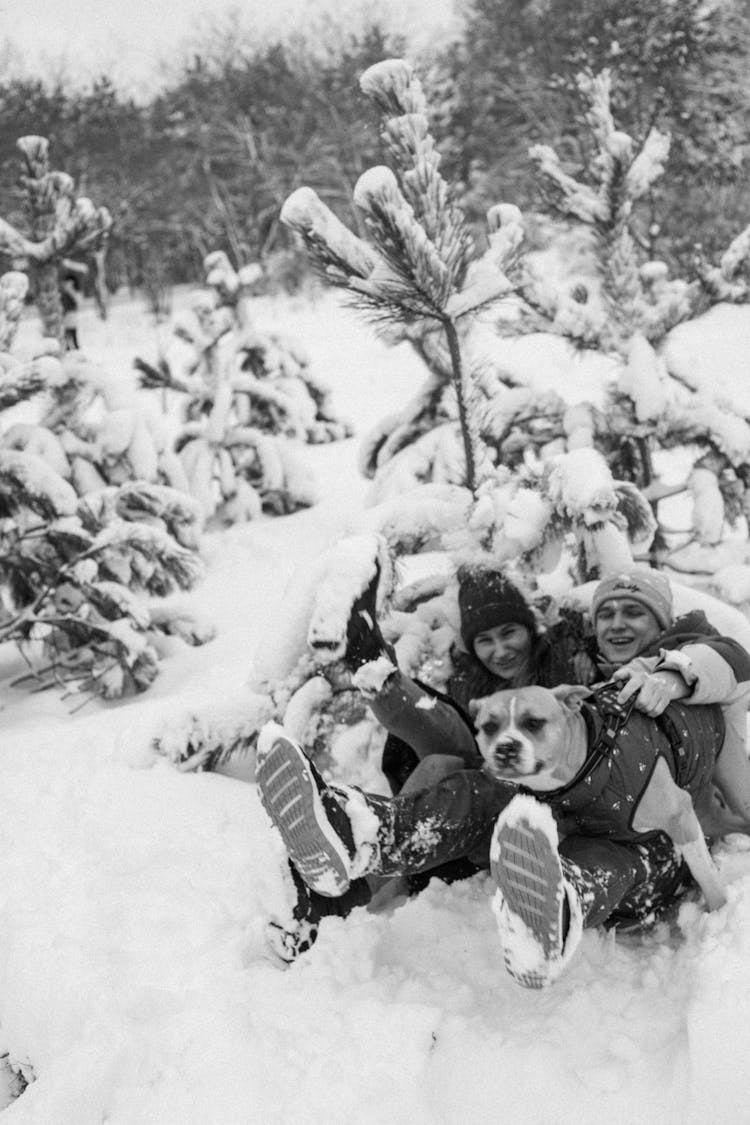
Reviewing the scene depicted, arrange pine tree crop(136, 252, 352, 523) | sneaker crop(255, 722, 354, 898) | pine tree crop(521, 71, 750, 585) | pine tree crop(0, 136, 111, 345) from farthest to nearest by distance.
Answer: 1. pine tree crop(136, 252, 352, 523)
2. pine tree crop(0, 136, 111, 345)
3. pine tree crop(521, 71, 750, 585)
4. sneaker crop(255, 722, 354, 898)

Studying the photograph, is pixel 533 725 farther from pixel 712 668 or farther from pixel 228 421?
pixel 228 421

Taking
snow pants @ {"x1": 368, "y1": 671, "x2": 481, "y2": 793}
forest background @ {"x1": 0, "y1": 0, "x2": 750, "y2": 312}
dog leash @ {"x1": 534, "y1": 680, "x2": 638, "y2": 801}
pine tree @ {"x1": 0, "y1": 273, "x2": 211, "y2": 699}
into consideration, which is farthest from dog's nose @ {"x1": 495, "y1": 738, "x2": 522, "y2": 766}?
forest background @ {"x1": 0, "y1": 0, "x2": 750, "y2": 312}

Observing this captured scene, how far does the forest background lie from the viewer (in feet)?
47.2

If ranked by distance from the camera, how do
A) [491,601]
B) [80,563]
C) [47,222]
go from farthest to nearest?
[47,222] → [80,563] → [491,601]

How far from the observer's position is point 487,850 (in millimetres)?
1872

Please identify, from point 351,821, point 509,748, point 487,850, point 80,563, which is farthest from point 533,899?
point 80,563

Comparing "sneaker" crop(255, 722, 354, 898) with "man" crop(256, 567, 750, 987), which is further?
"sneaker" crop(255, 722, 354, 898)

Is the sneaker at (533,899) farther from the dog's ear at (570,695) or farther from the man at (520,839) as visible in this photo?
the dog's ear at (570,695)

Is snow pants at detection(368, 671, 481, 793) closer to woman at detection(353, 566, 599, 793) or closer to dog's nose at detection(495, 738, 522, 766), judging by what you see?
woman at detection(353, 566, 599, 793)

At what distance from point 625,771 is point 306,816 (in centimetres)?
72

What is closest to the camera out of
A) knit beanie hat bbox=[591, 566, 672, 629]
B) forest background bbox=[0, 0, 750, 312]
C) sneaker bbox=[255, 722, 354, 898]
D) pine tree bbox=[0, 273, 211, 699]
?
sneaker bbox=[255, 722, 354, 898]

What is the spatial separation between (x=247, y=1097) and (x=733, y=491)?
272 centimetres

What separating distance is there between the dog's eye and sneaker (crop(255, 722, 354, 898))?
0.43 m

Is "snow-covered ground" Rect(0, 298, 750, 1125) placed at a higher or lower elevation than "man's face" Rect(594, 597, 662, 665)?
lower
